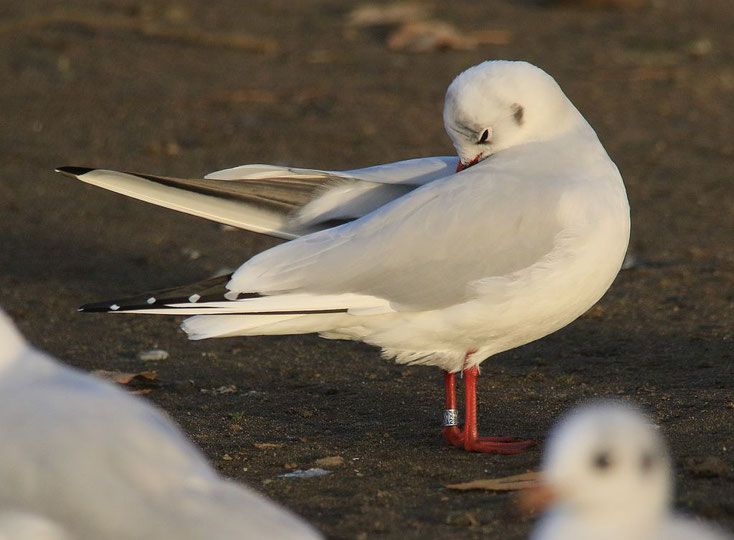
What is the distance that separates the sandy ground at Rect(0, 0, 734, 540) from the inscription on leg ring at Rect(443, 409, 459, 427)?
97 millimetres

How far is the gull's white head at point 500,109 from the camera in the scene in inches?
192

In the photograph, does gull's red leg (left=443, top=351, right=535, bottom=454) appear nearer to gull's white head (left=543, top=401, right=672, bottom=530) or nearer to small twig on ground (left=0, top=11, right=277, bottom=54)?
gull's white head (left=543, top=401, right=672, bottom=530)

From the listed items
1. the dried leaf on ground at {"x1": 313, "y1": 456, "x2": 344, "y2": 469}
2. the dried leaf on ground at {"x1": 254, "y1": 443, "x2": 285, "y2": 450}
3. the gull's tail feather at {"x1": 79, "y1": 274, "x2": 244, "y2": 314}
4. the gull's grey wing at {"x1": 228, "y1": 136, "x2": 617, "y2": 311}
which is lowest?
the dried leaf on ground at {"x1": 254, "y1": 443, "x2": 285, "y2": 450}

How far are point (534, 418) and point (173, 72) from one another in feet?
30.0

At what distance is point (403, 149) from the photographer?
10.4 metres

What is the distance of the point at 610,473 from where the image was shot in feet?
9.87

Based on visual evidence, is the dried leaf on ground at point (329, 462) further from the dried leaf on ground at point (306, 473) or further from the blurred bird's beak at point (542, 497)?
the blurred bird's beak at point (542, 497)

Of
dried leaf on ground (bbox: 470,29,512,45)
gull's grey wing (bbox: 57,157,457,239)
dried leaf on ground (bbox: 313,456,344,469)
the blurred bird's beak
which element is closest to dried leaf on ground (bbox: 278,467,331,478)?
dried leaf on ground (bbox: 313,456,344,469)

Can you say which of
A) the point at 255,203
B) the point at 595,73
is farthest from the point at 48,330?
the point at 595,73

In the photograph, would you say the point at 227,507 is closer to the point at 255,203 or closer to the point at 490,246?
the point at 490,246

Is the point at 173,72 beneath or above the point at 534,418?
above

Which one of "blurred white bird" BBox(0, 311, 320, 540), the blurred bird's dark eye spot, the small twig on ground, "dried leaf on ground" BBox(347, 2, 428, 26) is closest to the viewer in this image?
"blurred white bird" BBox(0, 311, 320, 540)

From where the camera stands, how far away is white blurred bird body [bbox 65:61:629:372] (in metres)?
4.62

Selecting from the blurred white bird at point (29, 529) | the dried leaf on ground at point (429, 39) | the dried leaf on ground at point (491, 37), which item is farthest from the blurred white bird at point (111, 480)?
the dried leaf on ground at point (491, 37)
